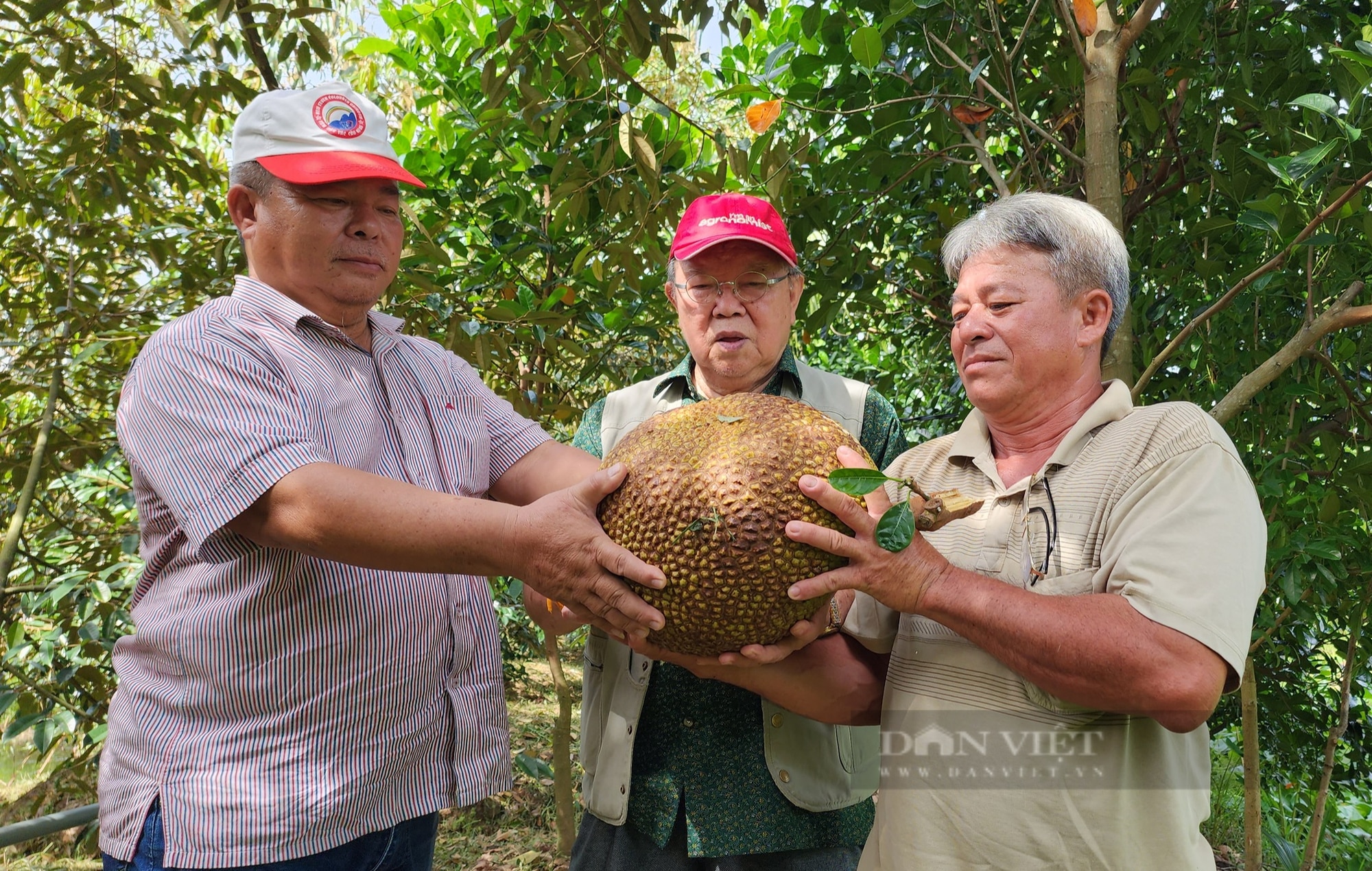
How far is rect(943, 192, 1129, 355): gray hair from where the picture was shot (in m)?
1.66

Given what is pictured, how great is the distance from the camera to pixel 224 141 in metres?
4.50

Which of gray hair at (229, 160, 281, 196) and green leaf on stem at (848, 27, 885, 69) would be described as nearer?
gray hair at (229, 160, 281, 196)

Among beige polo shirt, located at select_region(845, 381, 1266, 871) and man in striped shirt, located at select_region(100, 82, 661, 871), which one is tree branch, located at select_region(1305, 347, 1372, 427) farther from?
man in striped shirt, located at select_region(100, 82, 661, 871)

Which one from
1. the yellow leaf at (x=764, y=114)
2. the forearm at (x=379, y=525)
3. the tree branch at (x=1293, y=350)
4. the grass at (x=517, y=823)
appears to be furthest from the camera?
the grass at (x=517, y=823)

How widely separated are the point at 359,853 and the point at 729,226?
147 cm

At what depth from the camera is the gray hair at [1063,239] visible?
5.43 ft

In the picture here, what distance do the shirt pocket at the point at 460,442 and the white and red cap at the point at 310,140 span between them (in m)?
0.45

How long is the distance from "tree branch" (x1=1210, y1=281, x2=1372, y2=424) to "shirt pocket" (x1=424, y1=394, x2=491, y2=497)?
4.95 ft

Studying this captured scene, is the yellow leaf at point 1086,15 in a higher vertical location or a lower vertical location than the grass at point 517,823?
higher

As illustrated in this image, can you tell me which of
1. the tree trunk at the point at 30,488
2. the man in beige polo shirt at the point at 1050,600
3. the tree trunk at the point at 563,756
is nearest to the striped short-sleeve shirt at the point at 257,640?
the man in beige polo shirt at the point at 1050,600

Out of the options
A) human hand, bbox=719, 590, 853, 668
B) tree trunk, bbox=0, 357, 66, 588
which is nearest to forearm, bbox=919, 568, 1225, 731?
human hand, bbox=719, 590, 853, 668

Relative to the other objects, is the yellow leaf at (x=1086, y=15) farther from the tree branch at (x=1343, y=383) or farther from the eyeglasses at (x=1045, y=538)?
the eyeglasses at (x=1045, y=538)

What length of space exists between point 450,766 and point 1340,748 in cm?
327

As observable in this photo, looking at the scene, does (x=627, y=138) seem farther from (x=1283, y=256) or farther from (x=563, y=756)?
(x=563, y=756)
